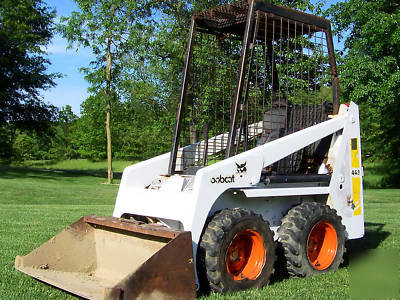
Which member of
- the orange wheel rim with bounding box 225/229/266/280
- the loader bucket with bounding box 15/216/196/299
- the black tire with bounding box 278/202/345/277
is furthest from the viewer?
the black tire with bounding box 278/202/345/277

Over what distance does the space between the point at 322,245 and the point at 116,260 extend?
7.69 ft

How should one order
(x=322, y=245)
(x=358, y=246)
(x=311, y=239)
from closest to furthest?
1. (x=311, y=239)
2. (x=322, y=245)
3. (x=358, y=246)

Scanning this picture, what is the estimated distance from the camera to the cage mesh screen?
20.3ft

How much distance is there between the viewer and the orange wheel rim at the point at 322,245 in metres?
5.82

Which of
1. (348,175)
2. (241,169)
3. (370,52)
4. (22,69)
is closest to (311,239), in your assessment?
(348,175)

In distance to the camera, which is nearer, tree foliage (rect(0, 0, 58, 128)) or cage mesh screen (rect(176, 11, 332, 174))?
cage mesh screen (rect(176, 11, 332, 174))

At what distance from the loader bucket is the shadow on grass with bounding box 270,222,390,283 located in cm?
144

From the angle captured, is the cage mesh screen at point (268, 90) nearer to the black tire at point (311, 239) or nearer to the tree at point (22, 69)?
the black tire at point (311, 239)

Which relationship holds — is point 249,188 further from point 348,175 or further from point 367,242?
point 367,242

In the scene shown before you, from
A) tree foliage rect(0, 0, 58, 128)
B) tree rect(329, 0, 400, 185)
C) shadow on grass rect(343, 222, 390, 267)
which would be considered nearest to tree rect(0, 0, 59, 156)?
tree foliage rect(0, 0, 58, 128)

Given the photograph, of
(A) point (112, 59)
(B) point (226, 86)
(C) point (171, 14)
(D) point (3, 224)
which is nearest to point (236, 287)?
(B) point (226, 86)

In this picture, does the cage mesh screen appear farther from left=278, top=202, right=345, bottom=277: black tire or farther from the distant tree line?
the distant tree line

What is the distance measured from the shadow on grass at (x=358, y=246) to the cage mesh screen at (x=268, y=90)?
3.39 feet

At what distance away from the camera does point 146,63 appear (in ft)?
88.3
